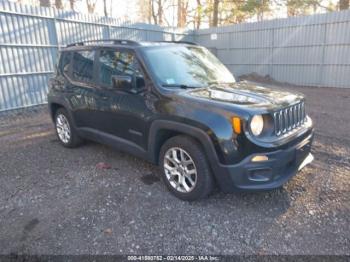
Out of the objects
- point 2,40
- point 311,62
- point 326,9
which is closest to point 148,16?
point 326,9

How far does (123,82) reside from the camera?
3346 mm

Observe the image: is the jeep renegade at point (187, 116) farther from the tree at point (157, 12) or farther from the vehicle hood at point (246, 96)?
the tree at point (157, 12)

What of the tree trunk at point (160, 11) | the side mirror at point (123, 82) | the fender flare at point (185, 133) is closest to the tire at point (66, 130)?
the side mirror at point (123, 82)

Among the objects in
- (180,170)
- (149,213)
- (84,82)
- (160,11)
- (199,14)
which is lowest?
(149,213)

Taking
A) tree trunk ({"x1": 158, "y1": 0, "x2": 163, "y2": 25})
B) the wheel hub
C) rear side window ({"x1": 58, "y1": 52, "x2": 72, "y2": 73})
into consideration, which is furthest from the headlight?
tree trunk ({"x1": 158, "y1": 0, "x2": 163, "y2": 25})

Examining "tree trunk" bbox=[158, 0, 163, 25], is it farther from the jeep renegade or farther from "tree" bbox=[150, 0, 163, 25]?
the jeep renegade

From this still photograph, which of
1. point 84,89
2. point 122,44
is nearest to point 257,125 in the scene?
point 122,44

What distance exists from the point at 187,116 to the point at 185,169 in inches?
25.9

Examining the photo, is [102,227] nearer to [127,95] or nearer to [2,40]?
[127,95]

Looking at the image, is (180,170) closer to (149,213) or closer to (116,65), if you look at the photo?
(149,213)

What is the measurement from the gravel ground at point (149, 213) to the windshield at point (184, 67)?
144 cm

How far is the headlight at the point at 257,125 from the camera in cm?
266

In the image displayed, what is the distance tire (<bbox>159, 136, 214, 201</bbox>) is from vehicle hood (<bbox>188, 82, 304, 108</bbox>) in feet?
1.87

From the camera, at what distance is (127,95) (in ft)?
11.6
